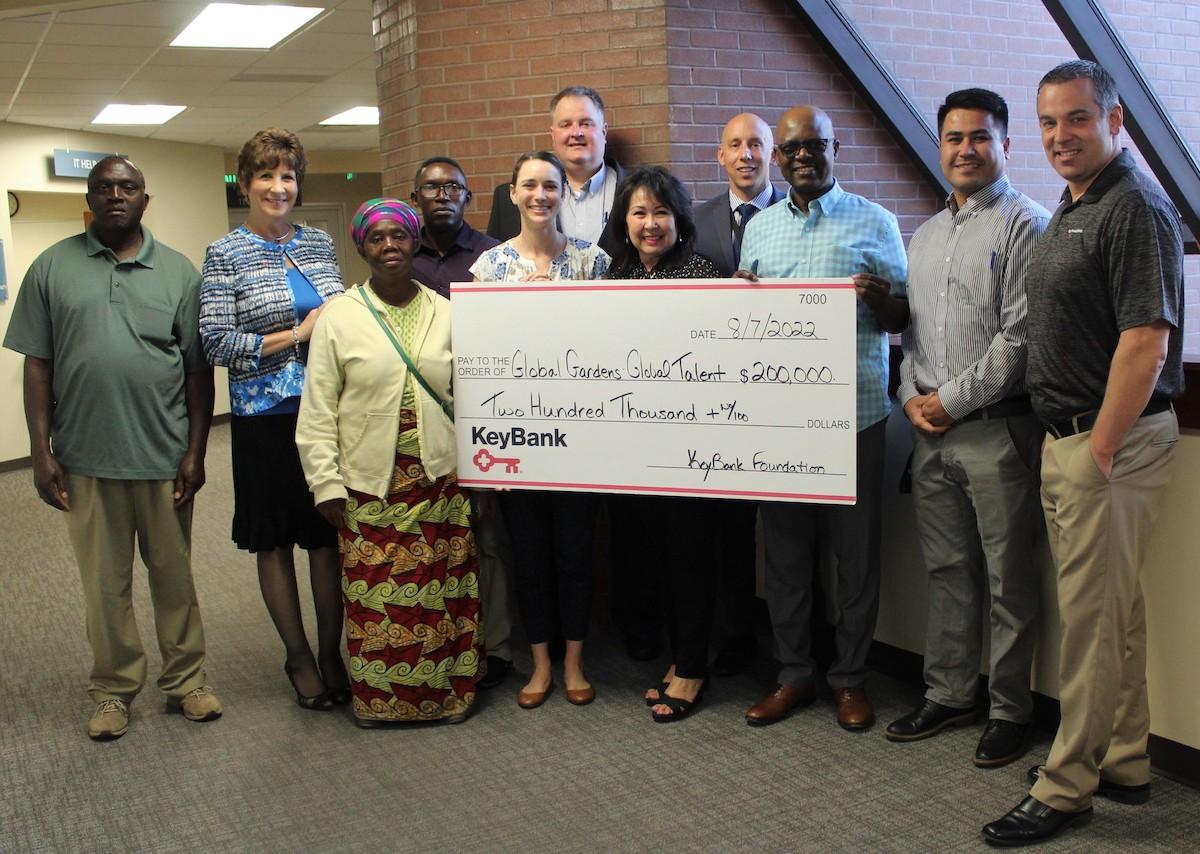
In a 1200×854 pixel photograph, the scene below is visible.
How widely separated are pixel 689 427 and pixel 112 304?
5.72ft

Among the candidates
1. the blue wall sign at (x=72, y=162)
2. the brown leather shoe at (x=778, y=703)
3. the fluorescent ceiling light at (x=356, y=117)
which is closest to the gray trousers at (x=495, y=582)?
the brown leather shoe at (x=778, y=703)

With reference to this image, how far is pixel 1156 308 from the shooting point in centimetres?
230

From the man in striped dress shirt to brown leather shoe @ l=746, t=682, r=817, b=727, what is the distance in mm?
364

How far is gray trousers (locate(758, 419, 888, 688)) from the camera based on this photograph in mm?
3150

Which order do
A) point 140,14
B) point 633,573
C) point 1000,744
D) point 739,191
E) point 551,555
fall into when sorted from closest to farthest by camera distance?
point 1000,744 < point 551,555 < point 739,191 < point 633,573 < point 140,14

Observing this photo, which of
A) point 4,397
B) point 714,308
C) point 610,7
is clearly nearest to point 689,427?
point 714,308

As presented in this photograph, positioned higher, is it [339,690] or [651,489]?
[651,489]

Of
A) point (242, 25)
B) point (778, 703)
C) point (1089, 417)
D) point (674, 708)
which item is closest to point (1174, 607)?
point (1089, 417)

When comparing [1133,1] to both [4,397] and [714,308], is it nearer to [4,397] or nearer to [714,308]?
[714,308]

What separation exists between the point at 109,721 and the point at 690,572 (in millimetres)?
1850

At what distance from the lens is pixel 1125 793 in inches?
105

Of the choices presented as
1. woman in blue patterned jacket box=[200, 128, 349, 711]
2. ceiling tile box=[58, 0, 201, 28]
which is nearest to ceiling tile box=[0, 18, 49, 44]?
ceiling tile box=[58, 0, 201, 28]

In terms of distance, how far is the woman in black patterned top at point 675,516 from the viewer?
3.16m

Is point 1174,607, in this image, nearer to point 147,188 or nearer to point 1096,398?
point 1096,398
